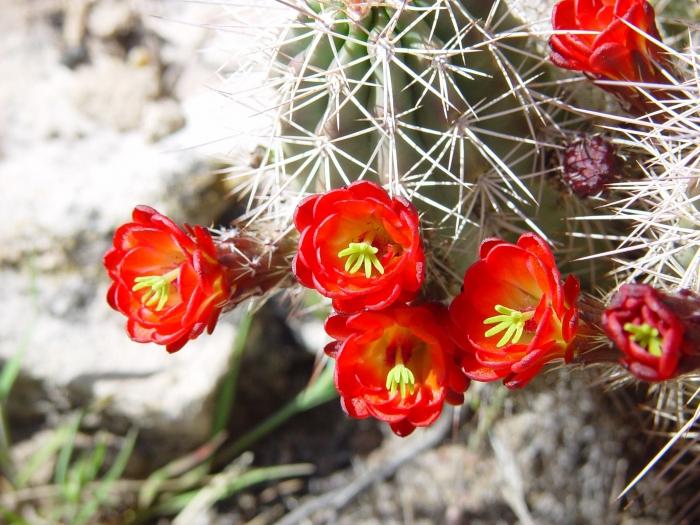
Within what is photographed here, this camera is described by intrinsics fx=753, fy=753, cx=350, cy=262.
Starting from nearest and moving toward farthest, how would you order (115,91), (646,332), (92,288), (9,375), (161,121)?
(646,332)
(9,375)
(92,288)
(161,121)
(115,91)

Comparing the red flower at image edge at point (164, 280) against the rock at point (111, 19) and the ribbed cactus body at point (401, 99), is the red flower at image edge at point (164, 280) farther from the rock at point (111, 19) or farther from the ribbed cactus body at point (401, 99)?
the rock at point (111, 19)

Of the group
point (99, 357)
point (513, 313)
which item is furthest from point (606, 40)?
point (99, 357)

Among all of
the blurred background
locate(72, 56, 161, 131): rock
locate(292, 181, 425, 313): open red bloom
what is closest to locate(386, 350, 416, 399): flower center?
locate(292, 181, 425, 313): open red bloom

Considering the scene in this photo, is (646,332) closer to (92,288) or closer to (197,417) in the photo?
(197,417)

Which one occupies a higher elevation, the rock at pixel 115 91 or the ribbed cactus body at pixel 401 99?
the ribbed cactus body at pixel 401 99

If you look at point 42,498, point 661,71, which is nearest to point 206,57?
point 42,498

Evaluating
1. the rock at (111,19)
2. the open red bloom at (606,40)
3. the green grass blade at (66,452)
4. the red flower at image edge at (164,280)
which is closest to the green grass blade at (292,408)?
the green grass blade at (66,452)
